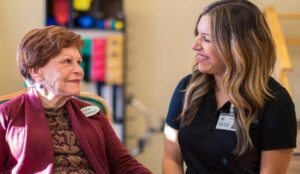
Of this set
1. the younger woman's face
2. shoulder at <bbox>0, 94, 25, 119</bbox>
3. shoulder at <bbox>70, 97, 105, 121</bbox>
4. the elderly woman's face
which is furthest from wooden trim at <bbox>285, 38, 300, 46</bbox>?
shoulder at <bbox>0, 94, 25, 119</bbox>

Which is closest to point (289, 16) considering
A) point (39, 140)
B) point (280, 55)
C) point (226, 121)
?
point (280, 55)

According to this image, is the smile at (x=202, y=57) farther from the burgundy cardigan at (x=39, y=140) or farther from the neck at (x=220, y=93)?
the burgundy cardigan at (x=39, y=140)

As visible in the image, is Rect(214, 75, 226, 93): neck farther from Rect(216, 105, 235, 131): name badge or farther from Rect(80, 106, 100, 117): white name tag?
Rect(80, 106, 100, 117): white name tag

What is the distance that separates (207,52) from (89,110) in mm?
531

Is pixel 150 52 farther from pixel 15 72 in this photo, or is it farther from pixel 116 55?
pixel 15 72

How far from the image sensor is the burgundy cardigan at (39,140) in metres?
1.59

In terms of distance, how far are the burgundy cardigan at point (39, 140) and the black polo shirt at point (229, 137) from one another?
222 millimetres

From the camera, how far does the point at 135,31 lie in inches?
145

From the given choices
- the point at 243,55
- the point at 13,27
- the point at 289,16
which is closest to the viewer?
the point at 243,55

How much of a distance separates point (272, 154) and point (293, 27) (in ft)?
7.83

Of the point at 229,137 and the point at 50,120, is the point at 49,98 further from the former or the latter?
the point at 229,137

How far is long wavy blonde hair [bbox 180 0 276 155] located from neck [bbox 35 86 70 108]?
621 mm

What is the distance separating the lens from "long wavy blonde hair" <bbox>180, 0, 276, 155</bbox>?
1.57 meters

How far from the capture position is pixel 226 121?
1.64m
